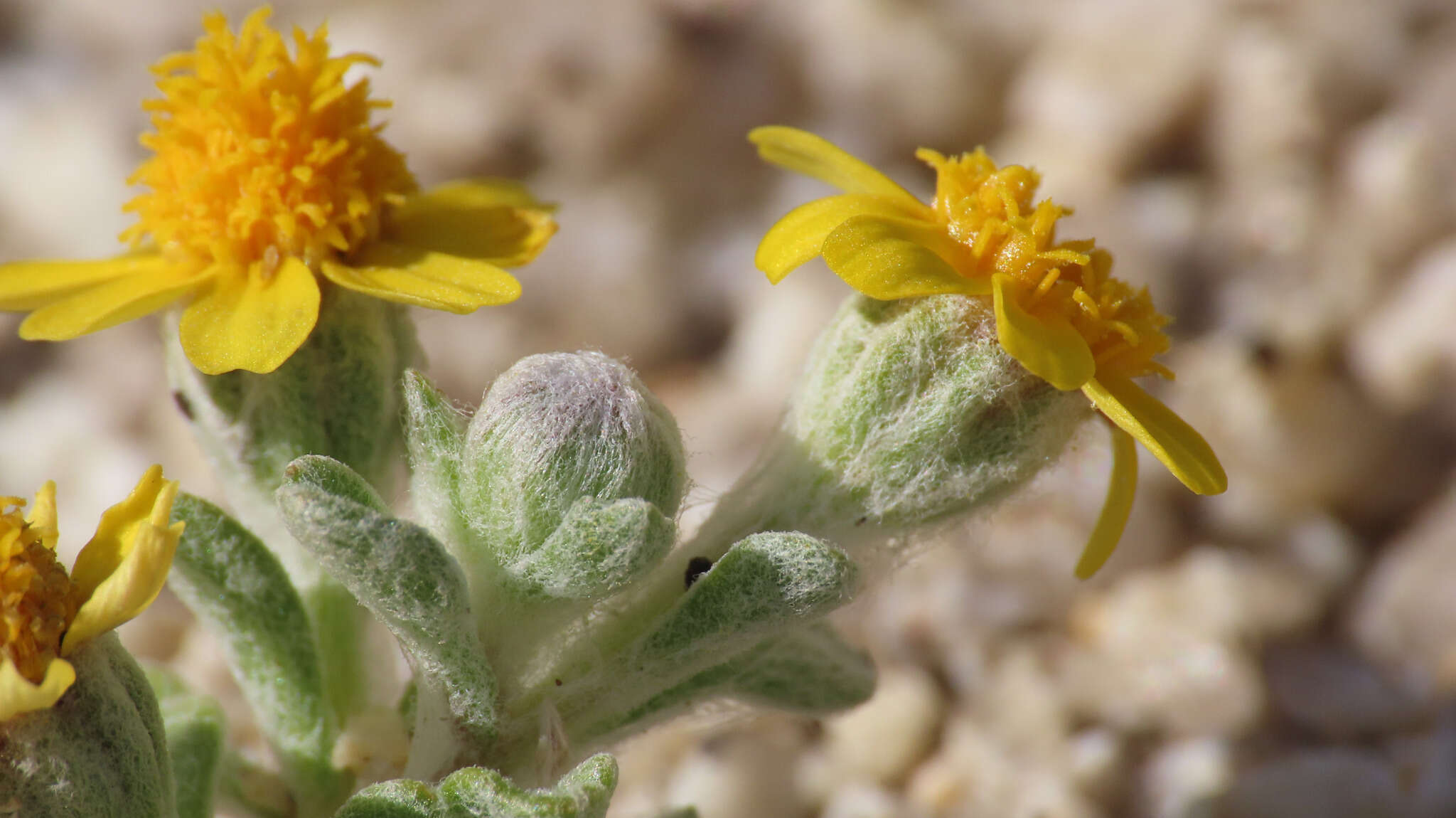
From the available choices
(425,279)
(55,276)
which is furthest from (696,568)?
(55,276)

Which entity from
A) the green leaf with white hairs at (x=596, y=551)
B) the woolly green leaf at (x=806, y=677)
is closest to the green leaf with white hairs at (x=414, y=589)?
the green leaf with white hairs at (x=596, y=551)

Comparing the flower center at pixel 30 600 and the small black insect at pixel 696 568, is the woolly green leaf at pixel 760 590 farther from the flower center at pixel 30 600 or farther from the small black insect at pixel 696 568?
the flower center at pixel 30 600

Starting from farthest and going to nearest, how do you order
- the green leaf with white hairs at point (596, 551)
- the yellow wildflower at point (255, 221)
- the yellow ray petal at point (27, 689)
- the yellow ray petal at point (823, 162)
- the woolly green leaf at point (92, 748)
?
the yellow ray petal at point (823, 162) → the yellow wildflower at point (255, 221) → the green leaf with white hairs at point (596, 551) → the woolly green leaf at point (92, 748) → the yellow ray petal at point (27, 689)

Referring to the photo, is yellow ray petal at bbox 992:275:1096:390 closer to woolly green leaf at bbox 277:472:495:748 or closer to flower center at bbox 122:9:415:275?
woolly green leaf at bbox 277:472:495:748

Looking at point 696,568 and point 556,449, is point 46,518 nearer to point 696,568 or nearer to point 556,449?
point 556,449

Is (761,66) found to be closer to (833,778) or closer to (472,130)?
(472,130)

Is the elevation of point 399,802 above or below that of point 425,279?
below

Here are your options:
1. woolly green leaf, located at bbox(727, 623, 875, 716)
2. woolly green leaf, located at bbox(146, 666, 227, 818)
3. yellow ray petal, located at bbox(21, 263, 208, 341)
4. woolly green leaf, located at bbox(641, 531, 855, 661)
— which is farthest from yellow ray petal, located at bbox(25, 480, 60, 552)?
woolly green leaf, located at bbox(727, 623, 875, 716)
